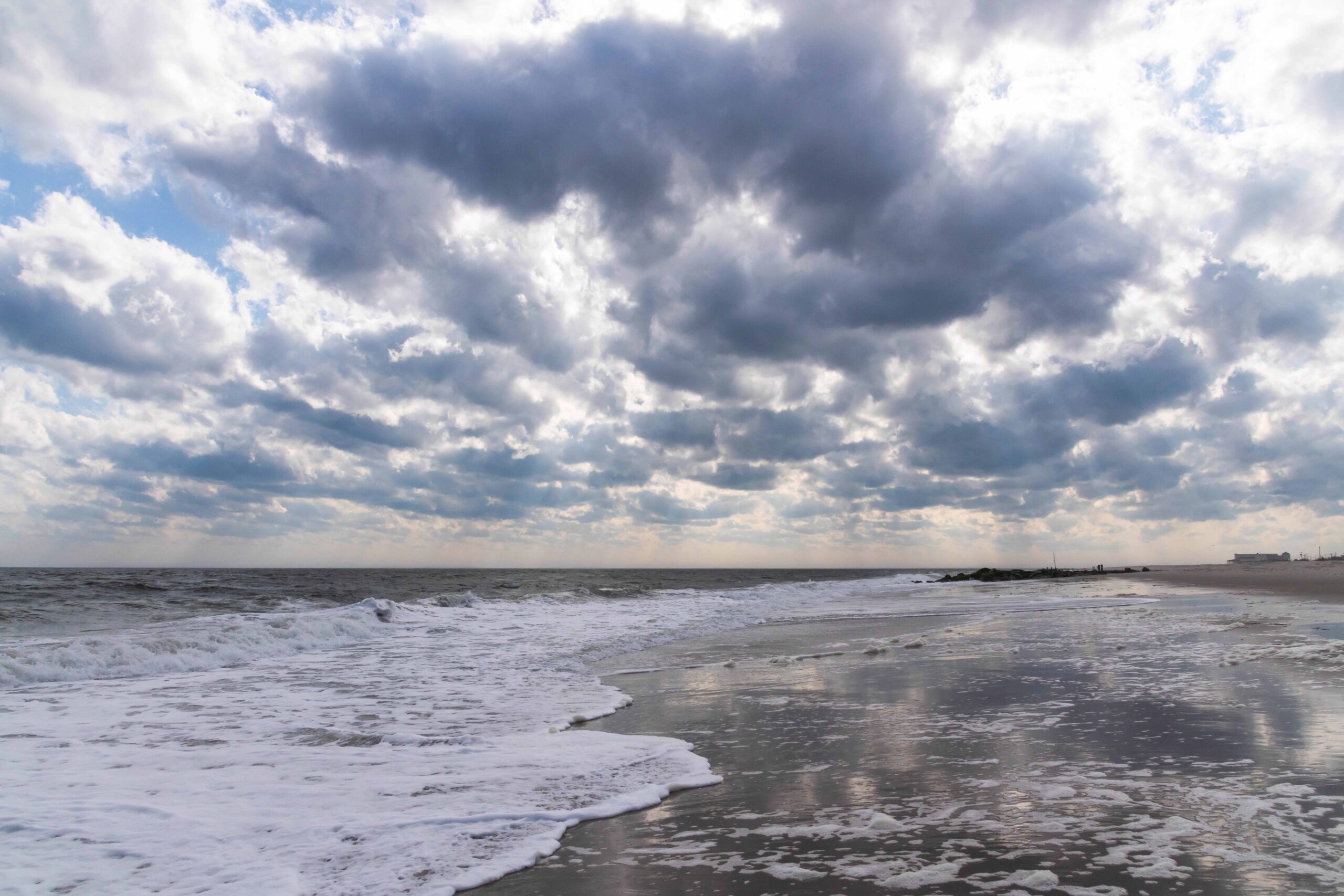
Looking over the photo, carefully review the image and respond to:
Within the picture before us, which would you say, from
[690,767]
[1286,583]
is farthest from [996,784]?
[1286,583]

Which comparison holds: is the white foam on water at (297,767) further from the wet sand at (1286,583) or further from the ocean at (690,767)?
the wet sand at (1286,583)

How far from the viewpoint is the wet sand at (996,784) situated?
4004mm

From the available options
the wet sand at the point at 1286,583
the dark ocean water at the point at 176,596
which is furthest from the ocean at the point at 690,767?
the wet sand at the point at 1286,583

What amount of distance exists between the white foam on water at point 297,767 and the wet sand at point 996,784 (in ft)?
2.11

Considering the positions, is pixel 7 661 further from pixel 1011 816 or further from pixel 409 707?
pixel 1011 816

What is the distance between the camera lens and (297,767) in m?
7.07

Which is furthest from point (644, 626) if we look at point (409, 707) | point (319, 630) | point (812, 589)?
point (812, 589)

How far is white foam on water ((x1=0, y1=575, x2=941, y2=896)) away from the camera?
15.9 ft

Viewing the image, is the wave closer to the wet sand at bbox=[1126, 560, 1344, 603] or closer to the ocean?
the ocean

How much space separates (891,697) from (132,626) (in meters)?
22.6

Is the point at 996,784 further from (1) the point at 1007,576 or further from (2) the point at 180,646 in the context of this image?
(1) the point at 1007,576

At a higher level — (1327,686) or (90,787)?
(1327,686)

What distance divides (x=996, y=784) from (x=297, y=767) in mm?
6531

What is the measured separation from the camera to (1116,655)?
11.7 meters
